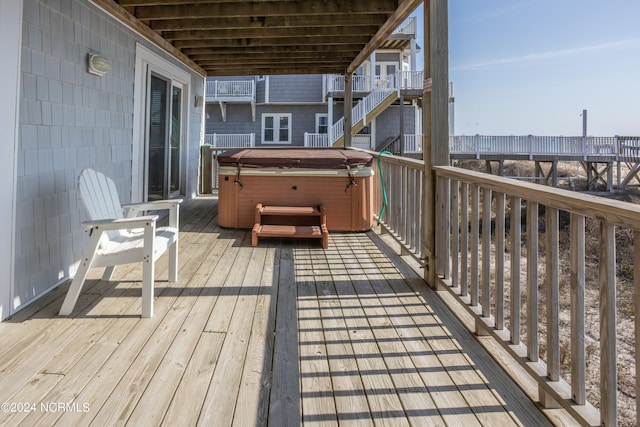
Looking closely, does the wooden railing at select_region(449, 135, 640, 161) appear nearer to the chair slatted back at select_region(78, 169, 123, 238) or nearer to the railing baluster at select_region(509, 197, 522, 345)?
the chair slatted back at select_region(78, 169, 123, 238)

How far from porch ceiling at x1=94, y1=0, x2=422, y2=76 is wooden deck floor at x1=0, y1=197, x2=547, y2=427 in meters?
2.67

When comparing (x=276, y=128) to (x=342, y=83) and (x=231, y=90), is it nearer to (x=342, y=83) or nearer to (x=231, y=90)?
(x=231, y=90)

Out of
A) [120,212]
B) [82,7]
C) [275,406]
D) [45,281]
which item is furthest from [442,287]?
[82,7]

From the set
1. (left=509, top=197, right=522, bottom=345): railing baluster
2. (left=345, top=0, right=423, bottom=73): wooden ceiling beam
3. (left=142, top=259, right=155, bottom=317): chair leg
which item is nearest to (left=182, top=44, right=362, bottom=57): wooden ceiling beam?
(left=345, top=0, right=423, bottom=73): wooden ceiling beam

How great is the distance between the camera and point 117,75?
152 inches

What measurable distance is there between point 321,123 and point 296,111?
1090 mm

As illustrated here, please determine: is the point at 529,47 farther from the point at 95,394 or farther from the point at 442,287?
the point at 95,394

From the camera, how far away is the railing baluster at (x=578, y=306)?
137cm

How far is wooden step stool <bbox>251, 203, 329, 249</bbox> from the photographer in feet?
13.2

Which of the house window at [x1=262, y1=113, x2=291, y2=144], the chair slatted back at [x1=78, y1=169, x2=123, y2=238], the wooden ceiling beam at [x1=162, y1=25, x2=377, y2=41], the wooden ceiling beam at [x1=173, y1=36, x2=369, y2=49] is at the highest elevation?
the house window at [x1=262, y1=113, x2=291, y2=144]

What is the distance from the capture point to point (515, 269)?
1.82 meters

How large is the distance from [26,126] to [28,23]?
0.64m

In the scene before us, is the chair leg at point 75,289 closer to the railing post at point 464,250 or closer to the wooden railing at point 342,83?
the railing post at point 464,250

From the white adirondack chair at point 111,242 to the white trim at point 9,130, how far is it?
1.12 ft
